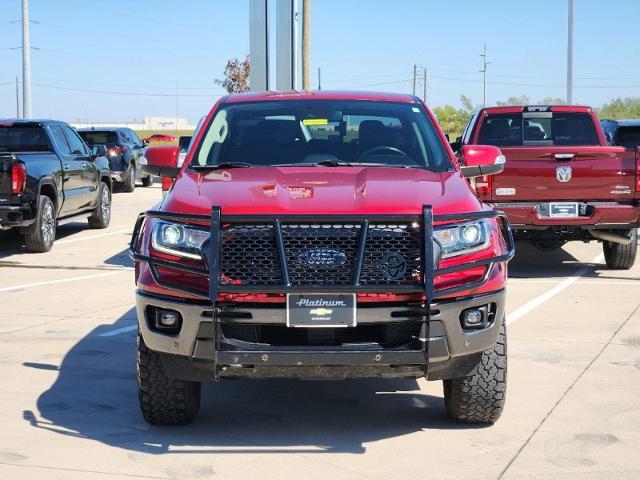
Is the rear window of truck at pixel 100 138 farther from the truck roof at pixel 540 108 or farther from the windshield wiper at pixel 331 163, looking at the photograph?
the windshield wiper at pixel 331 163

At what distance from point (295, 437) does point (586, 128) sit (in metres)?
8.71

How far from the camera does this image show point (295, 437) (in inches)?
223

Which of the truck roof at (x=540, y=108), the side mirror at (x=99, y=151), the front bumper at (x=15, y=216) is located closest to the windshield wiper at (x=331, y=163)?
the truck roof at (x=540, y=108)

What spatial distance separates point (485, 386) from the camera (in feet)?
18.5

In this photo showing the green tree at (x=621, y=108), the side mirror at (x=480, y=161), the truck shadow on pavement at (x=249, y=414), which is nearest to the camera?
the truck shadow on pavement at (x=249, y=414)

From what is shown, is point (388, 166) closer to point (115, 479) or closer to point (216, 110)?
point (216, 110)

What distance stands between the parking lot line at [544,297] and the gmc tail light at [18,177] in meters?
6.90

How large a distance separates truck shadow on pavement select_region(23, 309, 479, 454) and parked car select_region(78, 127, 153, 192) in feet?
66.5

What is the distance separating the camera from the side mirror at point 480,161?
6906 mm

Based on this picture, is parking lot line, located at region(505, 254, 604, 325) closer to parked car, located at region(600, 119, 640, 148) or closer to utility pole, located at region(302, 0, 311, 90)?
parked car, located at region(600, 119, 640, 148)

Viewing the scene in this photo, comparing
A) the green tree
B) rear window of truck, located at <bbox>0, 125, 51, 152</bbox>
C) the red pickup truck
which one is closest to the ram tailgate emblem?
the red pickup truck

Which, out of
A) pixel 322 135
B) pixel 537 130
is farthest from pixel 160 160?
pixel 537 130

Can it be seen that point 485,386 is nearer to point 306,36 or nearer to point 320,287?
point 320,287

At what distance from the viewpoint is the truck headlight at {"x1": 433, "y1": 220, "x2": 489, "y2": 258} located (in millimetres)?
5246
